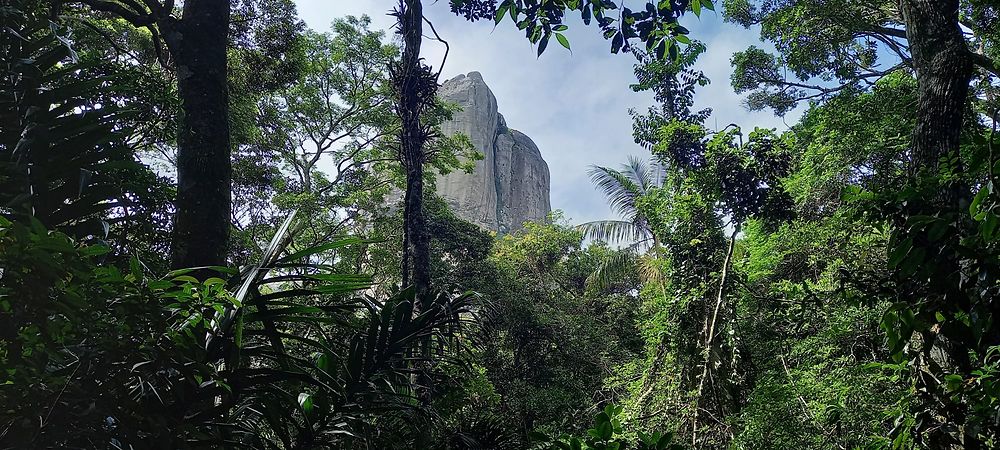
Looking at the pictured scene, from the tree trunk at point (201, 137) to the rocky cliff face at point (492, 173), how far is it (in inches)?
1158

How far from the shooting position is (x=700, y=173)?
5.29m

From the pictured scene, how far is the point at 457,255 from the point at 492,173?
2473cm

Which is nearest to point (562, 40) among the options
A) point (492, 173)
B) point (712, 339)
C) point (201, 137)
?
point (201, 137)

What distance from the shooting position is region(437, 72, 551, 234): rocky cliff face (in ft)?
110

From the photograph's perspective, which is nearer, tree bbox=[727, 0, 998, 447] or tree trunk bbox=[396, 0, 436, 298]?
tree bbox=[727, 0, 998, 447]

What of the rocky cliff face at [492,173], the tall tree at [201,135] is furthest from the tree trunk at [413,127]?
the rocky cliff face at [492,173]

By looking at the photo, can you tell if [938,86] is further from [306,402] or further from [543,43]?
[306,402]

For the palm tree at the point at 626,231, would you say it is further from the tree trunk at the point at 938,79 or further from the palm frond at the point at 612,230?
the tree trunk at the point at 938,79

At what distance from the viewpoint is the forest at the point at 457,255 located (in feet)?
3.74

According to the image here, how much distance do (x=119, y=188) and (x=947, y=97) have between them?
130 inches

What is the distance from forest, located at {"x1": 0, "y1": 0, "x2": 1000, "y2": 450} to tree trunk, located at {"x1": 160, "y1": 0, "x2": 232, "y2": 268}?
13 mm

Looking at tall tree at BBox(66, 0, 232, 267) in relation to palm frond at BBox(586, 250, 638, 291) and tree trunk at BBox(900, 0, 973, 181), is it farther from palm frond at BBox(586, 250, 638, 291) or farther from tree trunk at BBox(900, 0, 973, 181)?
palm frond at BBox(586, 250, 638, 291)

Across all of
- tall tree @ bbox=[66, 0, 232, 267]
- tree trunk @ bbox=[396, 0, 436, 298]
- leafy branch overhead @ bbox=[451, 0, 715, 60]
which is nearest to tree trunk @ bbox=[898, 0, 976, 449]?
leafy branch overhead @ bbox=[451, 0, 715, 60]

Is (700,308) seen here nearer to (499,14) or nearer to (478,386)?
(478,386)
